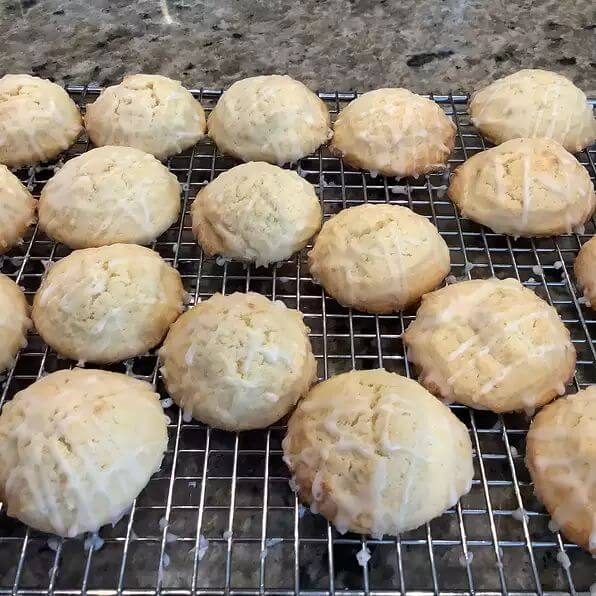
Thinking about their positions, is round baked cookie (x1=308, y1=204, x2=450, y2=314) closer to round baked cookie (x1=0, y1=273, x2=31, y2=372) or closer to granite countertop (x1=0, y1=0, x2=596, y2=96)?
round baked cookie (x1=0, y1=273, x2=31, y2=372)

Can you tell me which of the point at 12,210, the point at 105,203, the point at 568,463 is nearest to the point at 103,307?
the point at 105,203

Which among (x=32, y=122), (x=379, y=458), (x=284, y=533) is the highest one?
(x=32, y=122)

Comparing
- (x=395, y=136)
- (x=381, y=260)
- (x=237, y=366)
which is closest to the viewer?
(x=237, y=366)

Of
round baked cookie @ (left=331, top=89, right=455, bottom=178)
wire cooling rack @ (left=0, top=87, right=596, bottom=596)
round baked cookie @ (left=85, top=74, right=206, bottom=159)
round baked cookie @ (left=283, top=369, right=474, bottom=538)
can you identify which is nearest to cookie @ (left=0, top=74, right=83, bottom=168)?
round baked cookie @ (left=85, top=74, right=206, bottom=159)

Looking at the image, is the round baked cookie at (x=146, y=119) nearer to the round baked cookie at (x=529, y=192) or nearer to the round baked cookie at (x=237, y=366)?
the round baked cookie at (x=237, y=366)

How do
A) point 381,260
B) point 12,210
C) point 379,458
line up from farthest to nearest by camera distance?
point 12,210 → point 381,260 → point 379,458

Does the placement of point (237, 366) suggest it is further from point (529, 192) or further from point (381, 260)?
point (529, 192)
